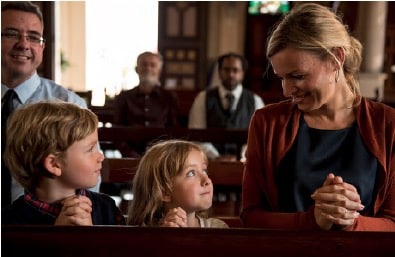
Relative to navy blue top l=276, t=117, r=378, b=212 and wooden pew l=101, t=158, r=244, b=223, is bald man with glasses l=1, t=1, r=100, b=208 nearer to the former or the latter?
wooden pew l=101, t=158, r=244, b=223

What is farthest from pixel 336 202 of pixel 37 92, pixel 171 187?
pixel 37 92

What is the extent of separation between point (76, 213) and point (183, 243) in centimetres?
39

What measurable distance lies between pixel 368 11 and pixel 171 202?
9.78m

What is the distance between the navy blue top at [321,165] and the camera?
1414 millimetres

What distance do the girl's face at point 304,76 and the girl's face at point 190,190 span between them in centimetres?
32

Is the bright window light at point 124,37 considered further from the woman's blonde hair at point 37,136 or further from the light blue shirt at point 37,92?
the woman's blonde hair at point 37,136

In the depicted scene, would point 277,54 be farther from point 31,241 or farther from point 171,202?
point 31,241

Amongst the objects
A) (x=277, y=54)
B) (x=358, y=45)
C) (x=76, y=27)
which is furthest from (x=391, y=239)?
(x=76, y=27)

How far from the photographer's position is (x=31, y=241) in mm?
903

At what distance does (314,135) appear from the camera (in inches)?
58.0

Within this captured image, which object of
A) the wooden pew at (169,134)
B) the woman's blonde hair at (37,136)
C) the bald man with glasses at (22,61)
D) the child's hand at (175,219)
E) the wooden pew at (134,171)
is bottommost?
the wooden pew at (134,171)

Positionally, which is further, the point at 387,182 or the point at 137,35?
the point at 137,35

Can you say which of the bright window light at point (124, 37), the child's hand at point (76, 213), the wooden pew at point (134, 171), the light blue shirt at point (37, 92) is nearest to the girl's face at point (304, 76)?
the child's hand at point (76, 213)

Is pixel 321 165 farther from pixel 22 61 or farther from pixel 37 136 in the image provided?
pixel 22 61
